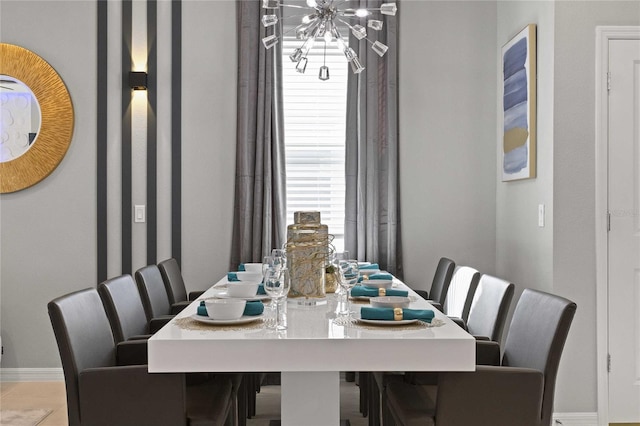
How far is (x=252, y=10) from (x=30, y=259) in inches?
87.2

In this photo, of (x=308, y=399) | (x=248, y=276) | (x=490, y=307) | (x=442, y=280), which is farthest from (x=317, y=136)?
(x=308, y=399)

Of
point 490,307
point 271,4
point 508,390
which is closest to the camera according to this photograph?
point 508,390

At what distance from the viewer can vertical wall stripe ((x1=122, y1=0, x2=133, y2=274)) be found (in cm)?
427

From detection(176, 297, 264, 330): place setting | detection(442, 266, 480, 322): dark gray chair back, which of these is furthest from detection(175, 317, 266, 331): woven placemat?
Answer: detection(442, 266, 480, 322): dark gray chair back

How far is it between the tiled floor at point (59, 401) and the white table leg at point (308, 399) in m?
1.58

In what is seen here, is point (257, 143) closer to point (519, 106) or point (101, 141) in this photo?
point (101, 141)

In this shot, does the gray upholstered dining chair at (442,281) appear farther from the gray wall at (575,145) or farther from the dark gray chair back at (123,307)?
the dark gray chair back at (123,307)

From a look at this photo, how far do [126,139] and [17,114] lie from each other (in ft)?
2.47

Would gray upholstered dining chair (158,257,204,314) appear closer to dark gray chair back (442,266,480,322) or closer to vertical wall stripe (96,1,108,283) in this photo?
vertical wall stripe (96,1,108,283)

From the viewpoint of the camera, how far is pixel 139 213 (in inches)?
168

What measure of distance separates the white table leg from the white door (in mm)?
2053

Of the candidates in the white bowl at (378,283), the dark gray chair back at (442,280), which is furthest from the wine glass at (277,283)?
the dark gray chair back at (442,280)

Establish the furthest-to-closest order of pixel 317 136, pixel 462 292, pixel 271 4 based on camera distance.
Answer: pixel 317 136
pixel 462 292
pixel 271 4

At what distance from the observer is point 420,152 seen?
170 inches
